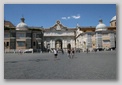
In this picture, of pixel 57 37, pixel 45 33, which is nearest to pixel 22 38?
pixel 45 33

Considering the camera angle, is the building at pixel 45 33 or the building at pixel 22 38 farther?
the building at pixel 22 38

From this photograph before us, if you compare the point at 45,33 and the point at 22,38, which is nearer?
the point at 22,38

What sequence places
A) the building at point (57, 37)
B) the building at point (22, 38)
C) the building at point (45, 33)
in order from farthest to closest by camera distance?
1. the building at point (57, 37)
2. the building at point (22, 38)
3. the building at point (45, 33)

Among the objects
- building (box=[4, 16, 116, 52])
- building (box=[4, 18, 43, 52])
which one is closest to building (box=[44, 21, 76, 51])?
building (box=[4, 16, 116, 52])

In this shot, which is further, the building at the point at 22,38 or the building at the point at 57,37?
the building at the point at 57,37

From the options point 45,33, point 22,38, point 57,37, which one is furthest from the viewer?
point 57,37

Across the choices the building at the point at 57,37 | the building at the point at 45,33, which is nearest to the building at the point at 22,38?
the building at the point at 45,33

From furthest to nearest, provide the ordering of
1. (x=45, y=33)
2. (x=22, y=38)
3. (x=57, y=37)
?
(x=57, y=37) < (x=45, y=33) < (x=22, y=38)

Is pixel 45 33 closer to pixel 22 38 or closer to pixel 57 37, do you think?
pixel 57 37

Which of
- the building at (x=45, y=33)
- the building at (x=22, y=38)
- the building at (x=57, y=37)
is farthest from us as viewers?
the building at (x=57, y=37)

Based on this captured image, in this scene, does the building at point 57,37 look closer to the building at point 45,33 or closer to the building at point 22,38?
the building at point 45,33

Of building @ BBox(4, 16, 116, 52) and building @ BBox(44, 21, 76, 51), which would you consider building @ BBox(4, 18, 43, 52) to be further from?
building @ BBox(44, 21, 76, 51)

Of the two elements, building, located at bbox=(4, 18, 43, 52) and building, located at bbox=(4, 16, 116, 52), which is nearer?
building, located at bbox=(4, 16, 116, 52)

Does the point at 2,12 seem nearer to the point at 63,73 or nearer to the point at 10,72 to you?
the point at 10,72
